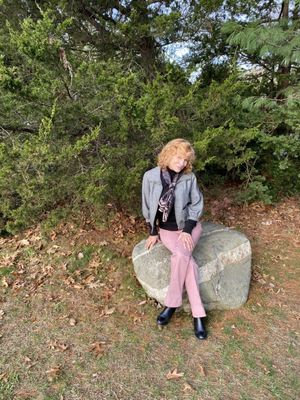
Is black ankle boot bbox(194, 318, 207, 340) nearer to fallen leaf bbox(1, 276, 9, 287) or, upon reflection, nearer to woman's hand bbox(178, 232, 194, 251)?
woman's hand bbox(178, 232, 194, 251)

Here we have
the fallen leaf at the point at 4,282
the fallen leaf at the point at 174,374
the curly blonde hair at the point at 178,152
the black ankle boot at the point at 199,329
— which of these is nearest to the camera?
the fallen leaf at the point at 174,374

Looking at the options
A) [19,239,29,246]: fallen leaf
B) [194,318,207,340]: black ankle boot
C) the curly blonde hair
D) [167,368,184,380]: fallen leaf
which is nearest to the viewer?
[167,368,184,380]: fallen leaf

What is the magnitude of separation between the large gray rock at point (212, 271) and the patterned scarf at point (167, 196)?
0.55 meters

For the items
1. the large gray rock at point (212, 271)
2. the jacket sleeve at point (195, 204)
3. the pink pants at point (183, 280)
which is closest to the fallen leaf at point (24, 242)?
the large gray rock at point (212, 271)

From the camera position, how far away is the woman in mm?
3254

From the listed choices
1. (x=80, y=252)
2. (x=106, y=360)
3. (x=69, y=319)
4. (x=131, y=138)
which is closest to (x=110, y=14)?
(x=131, y=138)

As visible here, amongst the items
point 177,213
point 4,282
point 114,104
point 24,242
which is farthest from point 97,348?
point 114,104

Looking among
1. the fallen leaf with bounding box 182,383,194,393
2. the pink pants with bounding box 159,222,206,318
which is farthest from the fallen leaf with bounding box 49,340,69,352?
the fallen leaf with bounding box 182,383,194,393

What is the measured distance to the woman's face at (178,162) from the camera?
3.35 meters

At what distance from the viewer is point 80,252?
4.49m

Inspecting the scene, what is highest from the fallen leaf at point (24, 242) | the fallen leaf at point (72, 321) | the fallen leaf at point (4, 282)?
the fallen leaf at point (24, 242)

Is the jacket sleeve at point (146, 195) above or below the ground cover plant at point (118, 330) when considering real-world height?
above

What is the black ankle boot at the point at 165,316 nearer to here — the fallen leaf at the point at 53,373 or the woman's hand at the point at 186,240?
the woman's hand at the point at 186,240

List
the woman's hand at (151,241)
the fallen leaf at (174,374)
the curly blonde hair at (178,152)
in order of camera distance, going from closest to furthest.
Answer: the fallen leaf at (174,374), the curly blonde hair at (178,152), the woman's hand at (151,241)
